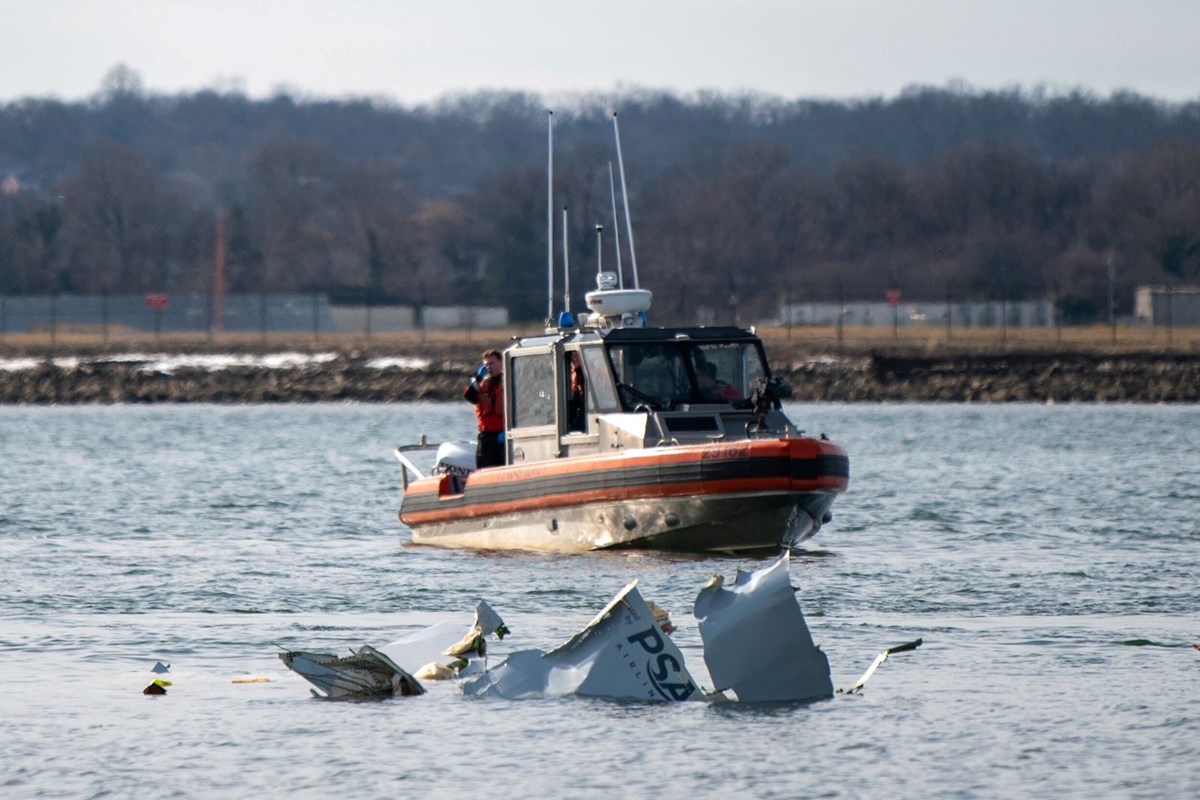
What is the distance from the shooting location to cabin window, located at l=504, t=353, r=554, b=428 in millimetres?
20812

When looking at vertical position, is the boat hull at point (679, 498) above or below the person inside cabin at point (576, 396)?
below

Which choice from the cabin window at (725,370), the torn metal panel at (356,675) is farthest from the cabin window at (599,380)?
the torn metal panel at (356,675)

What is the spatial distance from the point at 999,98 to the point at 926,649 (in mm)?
190108

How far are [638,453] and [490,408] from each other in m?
2.93

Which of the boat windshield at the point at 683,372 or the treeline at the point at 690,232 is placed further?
the treeline at the point at 690,232

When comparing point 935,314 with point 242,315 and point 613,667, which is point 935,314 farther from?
point 613,667

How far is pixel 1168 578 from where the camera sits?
60.1ft

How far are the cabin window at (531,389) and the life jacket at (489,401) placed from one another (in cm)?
51

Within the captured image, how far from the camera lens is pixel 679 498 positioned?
1905cm

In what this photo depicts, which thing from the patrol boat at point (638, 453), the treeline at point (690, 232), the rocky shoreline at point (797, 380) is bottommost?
the rocky shoreline at point (797, 380)

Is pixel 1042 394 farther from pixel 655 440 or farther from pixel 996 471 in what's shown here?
pixel 655 440

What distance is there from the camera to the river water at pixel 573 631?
10688 mm

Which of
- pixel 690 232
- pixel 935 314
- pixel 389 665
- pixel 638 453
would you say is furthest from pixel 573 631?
pixel 690 232

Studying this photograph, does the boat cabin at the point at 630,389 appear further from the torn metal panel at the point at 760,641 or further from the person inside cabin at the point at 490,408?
the torn metal panel at the point at 760,641
